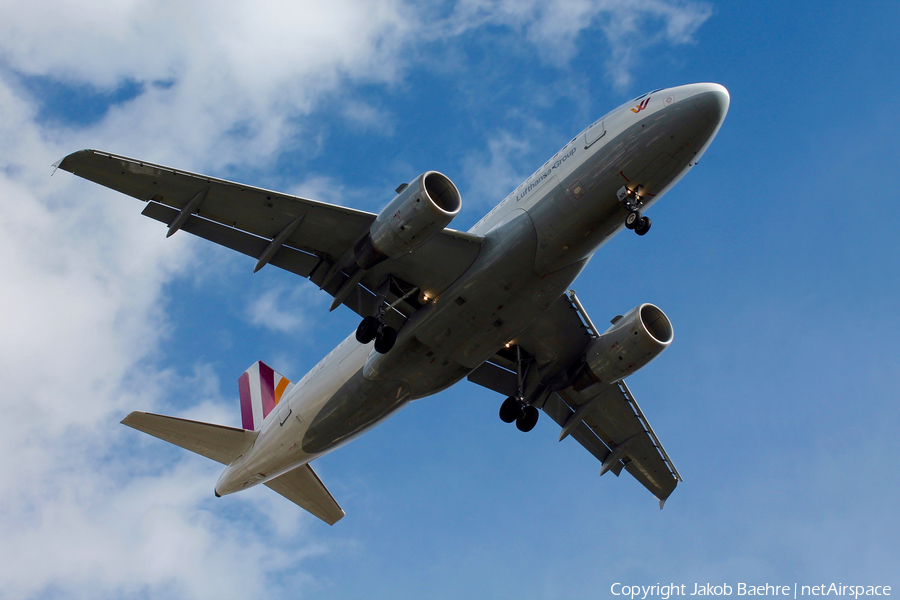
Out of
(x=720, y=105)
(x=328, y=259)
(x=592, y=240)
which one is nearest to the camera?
(x=720, y=105)

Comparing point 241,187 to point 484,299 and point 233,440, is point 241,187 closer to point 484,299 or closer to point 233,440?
point 484,299

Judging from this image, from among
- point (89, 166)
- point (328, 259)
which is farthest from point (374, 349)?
point (89, 166)

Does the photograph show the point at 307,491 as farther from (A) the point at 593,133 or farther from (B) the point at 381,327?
(A) the point at 593,133

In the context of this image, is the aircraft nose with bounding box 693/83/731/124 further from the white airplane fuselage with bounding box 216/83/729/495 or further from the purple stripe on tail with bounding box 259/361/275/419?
the purple stripe on tail with bounding box 259/361/275/419

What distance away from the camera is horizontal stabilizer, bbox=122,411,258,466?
79.6ft

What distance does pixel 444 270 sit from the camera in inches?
760

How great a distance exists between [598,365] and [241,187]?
1154cm

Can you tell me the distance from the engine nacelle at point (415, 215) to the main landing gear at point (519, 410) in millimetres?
7640

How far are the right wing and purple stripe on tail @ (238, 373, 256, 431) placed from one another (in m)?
8.96

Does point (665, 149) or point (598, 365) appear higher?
point (665, 149)

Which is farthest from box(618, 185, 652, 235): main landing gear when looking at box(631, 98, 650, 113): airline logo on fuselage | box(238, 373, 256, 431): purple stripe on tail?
box(238, 373, 256, 431): purple stripe on tail

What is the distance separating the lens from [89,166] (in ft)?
58.3

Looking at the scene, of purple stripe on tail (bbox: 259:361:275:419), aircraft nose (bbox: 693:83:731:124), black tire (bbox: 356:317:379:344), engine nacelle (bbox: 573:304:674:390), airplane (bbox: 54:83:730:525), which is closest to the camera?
aircraft nose (bbox: 693:83:731:124)

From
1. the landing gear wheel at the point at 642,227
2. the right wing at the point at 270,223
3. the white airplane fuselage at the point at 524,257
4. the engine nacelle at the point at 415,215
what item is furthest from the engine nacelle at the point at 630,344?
the engine nacelle at the point at 415,215
